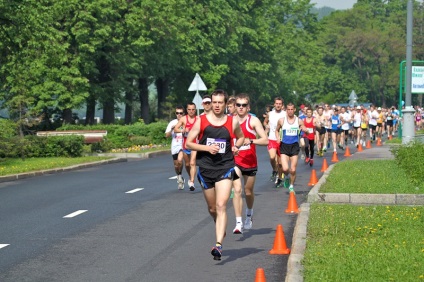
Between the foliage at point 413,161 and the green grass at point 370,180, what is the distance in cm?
14

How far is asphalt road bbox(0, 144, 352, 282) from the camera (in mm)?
10719

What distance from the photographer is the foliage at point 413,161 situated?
66.0 feet

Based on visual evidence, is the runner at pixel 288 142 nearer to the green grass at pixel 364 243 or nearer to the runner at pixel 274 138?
the runner at pixel 274 138

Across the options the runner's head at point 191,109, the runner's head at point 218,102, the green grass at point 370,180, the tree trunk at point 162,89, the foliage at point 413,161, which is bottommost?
the green grass at point 370,180

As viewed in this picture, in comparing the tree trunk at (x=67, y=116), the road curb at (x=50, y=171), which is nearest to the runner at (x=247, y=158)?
the road curb at (x=50, y=171)

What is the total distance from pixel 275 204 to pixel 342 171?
225 inches

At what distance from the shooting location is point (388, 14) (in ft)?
562

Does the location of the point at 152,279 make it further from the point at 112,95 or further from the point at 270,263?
the point at 112,95

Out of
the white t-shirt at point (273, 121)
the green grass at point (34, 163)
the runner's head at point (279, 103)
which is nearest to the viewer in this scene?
the runner's head at point (279, 103)

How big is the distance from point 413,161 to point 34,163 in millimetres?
14318

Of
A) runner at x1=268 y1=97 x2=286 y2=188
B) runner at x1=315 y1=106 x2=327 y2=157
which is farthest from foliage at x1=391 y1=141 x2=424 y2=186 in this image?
runner at x1=315 y1=106 x2=327 y2=157

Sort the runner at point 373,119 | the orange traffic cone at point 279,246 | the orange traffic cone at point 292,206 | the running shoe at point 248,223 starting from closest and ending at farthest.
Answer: the orange traffic cone at point 279,246 < the running shoe at point 248,223 < the orange traffic cone at point 292,206 < the runner at point 373,119

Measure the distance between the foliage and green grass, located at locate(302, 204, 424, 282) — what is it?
4.65 meters

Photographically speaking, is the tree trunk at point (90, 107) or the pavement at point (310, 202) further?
the tree trunk at point (90, 107)
